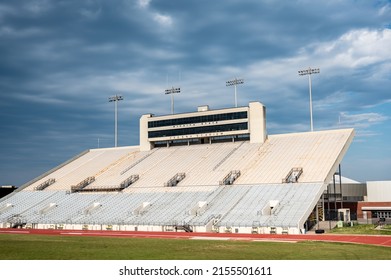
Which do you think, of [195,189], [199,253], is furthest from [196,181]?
[199,253]

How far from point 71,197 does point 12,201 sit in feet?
35.5

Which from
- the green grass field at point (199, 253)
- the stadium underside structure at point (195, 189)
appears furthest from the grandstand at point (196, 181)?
the green grass field at point (199, 253)

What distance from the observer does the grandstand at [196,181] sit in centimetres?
4878

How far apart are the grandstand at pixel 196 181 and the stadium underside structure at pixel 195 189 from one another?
5.1 inches

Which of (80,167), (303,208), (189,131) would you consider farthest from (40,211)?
(303,208)

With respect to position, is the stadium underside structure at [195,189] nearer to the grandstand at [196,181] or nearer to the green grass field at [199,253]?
the grandstand at [196,181]

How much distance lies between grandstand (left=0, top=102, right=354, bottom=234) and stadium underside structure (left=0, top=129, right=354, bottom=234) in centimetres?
13

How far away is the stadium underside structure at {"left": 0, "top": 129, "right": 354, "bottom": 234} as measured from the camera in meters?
48.1

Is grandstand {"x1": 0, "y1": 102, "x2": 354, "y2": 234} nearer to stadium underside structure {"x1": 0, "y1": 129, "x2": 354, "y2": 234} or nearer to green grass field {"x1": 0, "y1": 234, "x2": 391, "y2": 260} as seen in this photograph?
stadium underside structure {"x1": 0, "y1": 129, "x2": 354, "y2": 234}

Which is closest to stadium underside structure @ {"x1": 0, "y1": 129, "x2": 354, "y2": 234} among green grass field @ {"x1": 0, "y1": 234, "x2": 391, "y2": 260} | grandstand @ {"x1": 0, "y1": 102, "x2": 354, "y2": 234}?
grandstand @ {"x1": 0, "y1": 102, "x2": 354, "y2": 234}

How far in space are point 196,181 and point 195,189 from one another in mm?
2366

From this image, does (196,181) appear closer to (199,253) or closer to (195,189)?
(195,189)

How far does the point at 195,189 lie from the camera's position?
58125 mm

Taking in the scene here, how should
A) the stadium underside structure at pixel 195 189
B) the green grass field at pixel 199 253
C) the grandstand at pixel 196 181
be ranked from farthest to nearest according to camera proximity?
the grandstand at pixel 196 181, the stadium underside structure at pixel 195 189, the green grass field at pixel 199 253
